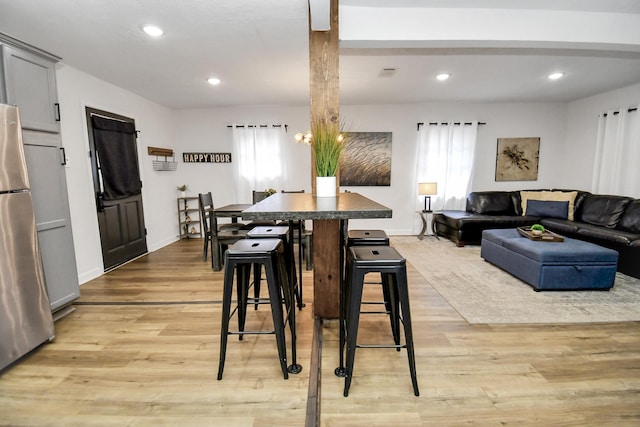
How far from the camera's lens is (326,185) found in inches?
74.3

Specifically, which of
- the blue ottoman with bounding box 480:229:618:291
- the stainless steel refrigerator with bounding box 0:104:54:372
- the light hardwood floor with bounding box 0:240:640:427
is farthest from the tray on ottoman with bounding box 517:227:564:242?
the stainless steel refrigerator with bounding box 0:104:54:372

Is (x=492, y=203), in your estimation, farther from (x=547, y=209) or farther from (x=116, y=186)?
(x=116, y=186)

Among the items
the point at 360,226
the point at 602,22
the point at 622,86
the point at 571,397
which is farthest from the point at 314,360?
the point at 622,86

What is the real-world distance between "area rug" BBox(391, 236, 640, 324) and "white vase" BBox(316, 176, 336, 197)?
5.32 ft

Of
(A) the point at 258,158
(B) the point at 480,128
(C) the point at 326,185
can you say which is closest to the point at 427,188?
(B) the point at 480,128

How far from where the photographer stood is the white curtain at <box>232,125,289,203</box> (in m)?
5.36

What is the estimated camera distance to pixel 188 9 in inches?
84.2

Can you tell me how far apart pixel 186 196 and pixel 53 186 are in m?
3.25

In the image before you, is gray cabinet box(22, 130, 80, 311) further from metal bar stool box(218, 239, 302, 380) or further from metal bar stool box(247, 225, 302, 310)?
metal bar stool box(218, 239, 302, 380)

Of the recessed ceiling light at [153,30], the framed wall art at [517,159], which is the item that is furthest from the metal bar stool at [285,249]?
the framed wall art at [517,159]

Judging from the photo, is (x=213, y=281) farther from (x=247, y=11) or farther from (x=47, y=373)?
(x=247, y=11)

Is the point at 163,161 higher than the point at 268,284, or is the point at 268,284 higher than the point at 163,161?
the point at 163,161

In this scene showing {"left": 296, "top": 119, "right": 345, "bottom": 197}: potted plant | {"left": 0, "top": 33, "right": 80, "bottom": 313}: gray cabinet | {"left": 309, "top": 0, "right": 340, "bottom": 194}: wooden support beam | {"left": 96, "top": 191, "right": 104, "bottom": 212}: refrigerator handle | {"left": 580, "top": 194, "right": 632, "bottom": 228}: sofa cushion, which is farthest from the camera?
{"left": 580, "top": 194, "right": 632, "bottom": 228}: sofa cushion

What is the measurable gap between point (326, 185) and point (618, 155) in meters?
5.22
